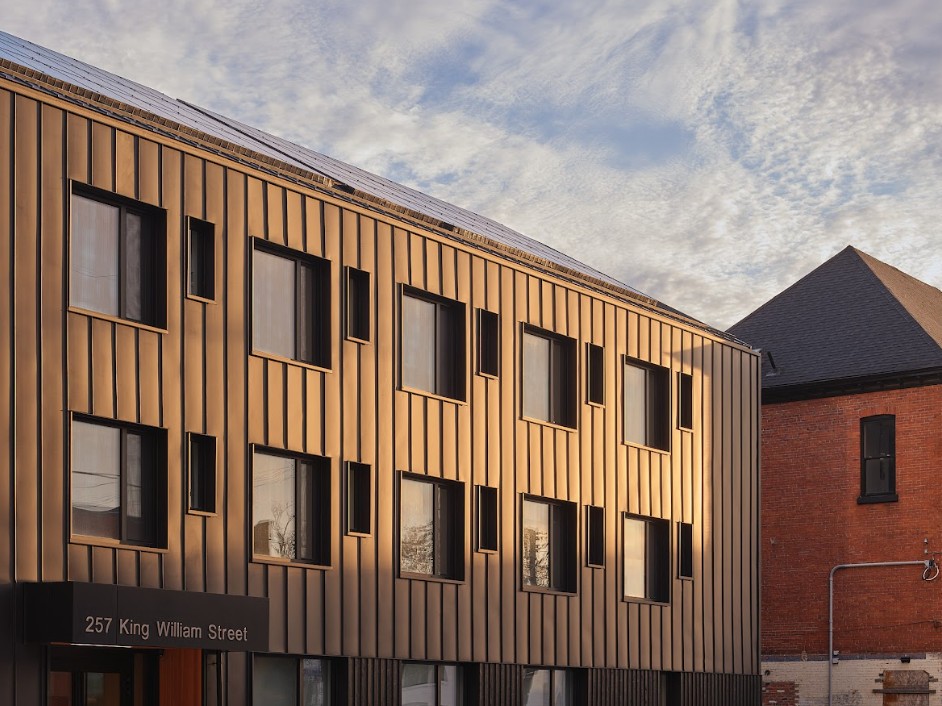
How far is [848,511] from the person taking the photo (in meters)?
39.1

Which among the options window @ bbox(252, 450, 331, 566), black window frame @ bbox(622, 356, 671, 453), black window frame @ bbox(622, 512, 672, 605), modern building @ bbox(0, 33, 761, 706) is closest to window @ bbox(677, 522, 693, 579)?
modern building @ bbox(0, 33, 761, 706)

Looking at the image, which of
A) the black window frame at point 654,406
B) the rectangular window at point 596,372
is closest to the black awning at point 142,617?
the rectangular window at point 596,372

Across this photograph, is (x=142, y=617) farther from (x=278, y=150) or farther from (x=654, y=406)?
(x=654, y=406)

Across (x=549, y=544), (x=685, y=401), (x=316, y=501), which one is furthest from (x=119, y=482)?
(x=685, y=401)

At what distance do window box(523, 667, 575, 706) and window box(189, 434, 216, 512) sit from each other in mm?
7856

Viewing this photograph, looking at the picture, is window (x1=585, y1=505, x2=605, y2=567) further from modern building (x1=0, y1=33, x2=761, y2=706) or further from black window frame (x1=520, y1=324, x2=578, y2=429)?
black window frame (x1=520, y1=324, x2=578, y2=429)

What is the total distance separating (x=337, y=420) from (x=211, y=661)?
13.9ft

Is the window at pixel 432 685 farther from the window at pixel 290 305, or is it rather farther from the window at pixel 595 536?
the window at pixel 290 305

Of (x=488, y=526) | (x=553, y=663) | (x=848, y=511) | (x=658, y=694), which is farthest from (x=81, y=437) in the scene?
(x=848, y=511)

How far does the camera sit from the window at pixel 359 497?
906 inches

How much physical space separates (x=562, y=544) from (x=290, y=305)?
25.7ft

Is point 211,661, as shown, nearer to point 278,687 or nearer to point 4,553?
point 278,687

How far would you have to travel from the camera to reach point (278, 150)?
→ 2652cm

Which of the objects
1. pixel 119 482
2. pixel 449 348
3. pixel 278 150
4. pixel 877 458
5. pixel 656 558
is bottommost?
pixel 656 558
